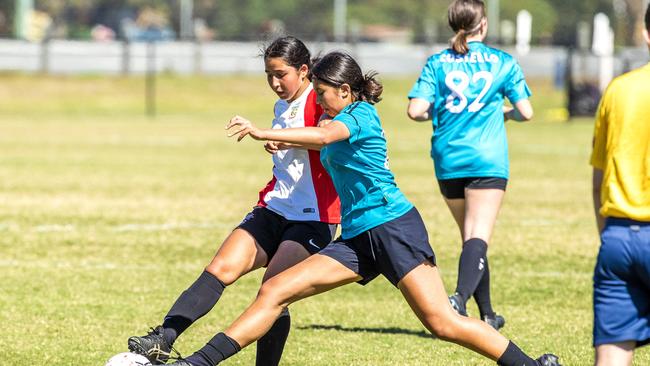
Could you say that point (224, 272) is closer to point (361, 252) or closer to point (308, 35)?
point (361, 252)

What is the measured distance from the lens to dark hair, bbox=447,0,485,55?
23.7ft

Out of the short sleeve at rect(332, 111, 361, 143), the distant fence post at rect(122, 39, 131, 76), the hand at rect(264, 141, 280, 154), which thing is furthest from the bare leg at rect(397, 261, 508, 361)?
the distant fence post at rect(122, 39, 131, 76)

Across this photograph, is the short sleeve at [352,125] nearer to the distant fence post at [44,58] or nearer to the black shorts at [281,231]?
the black shorts at [281,231]

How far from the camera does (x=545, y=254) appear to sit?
10.8 m

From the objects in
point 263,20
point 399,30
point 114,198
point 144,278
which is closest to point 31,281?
point 144,278

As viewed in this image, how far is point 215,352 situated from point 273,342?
744mm

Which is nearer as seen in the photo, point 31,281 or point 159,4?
point 31,281

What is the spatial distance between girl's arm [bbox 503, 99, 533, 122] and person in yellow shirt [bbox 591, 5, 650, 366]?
3.10 metres

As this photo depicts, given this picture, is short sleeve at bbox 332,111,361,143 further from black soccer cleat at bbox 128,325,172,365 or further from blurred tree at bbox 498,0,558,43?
blurred tree at bbox 498,0,558,43

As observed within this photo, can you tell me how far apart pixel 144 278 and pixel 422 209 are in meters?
5.62

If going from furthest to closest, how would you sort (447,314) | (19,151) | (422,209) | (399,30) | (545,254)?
(399,30)
(19,151)
(422,209)
(545,254)
(447,314)

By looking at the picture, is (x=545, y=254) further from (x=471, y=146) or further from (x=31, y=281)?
(x=31, y=281)

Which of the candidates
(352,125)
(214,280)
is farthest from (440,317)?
(214,280)

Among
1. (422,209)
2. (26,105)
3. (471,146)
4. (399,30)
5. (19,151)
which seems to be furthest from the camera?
(399,30)
